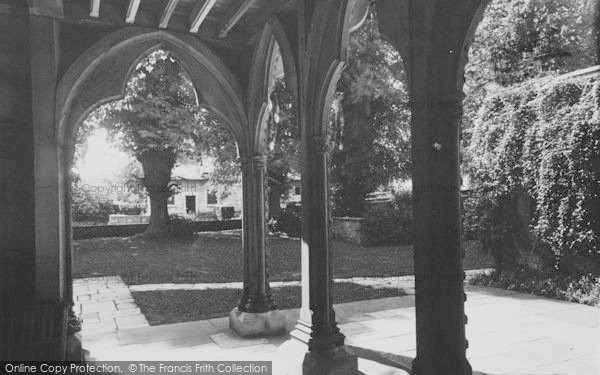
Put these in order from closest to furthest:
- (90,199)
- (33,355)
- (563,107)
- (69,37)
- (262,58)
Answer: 1. (33,355)
2. (69,37)
3. (262,58)
4. (563,107)
5. (90,199)

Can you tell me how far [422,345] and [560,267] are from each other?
6813 millimetres

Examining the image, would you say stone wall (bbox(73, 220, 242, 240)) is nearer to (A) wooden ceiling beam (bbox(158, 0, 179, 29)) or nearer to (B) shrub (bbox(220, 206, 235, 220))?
(B) shrub (bbox(220, 206, 235, 220))

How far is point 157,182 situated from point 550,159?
50.2 feet

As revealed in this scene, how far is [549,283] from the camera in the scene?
7.95m

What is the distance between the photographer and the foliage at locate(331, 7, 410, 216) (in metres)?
16.9

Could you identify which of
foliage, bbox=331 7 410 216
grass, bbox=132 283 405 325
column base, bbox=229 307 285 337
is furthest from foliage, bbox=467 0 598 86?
column base, bbox=229 307 285 337

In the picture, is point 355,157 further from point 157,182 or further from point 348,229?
point 157,182

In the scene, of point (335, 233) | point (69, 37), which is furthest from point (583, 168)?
point (335, 233)

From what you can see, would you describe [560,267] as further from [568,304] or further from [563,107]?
[563,107]

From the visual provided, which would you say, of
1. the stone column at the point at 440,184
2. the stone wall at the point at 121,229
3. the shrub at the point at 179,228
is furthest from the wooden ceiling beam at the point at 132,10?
the stone wall at the point at 121,229

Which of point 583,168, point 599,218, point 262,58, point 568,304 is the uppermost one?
point 262,58

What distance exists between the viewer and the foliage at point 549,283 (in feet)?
23.9

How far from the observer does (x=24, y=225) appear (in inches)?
127

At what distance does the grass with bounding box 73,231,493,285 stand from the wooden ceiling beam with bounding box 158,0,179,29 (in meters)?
4.60
